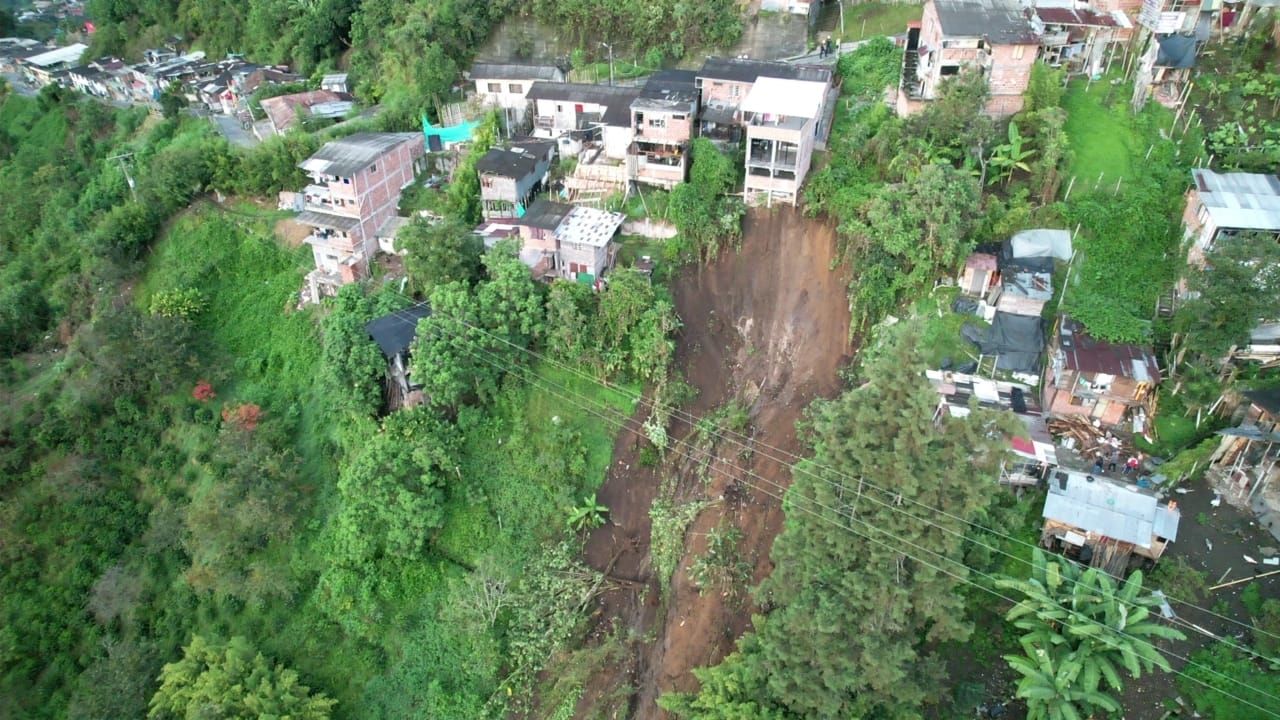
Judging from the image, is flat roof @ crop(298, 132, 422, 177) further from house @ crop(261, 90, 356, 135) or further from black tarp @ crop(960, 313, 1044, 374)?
black tarp @ crop(960, 313, 1044, 374)

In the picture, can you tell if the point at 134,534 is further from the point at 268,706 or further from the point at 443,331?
the point at 443,331

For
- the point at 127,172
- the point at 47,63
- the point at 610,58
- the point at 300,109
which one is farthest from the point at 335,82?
the point at 47,63

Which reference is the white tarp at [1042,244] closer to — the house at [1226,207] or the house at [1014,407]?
the house at [1226,207]

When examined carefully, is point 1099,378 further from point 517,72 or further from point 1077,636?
point 517,72

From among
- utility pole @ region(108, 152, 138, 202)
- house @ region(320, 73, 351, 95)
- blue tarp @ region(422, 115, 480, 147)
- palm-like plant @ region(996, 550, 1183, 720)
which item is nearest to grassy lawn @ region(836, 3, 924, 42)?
blue tarp @ region(422, 115, 480, 147)

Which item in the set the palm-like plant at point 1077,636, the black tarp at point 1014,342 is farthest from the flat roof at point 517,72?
the palm-like plant at point 1077,636
